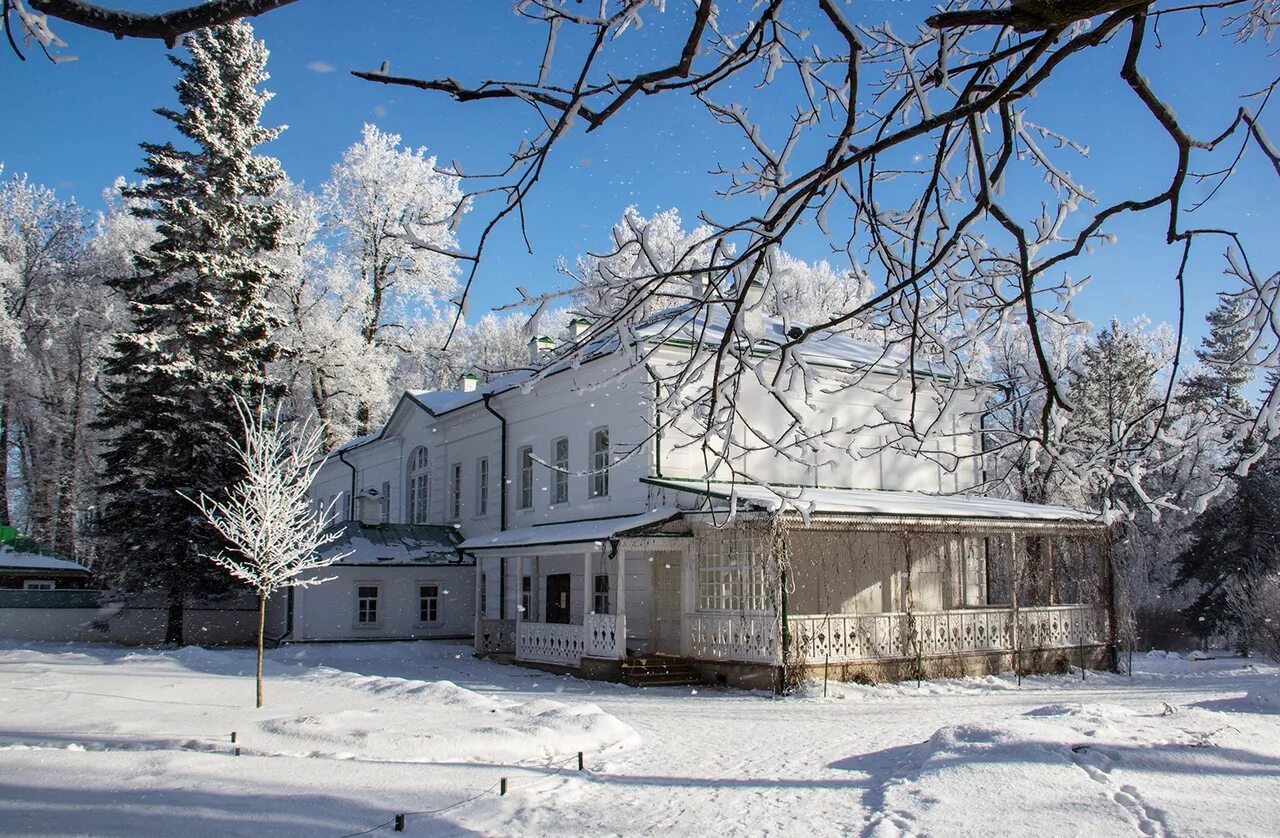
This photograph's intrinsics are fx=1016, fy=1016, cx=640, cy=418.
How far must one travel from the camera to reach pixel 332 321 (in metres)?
38.5

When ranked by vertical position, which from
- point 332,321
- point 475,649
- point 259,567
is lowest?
point 475,649

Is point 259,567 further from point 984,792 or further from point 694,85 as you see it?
point 694,85

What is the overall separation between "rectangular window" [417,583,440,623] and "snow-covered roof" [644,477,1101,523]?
10256 mm

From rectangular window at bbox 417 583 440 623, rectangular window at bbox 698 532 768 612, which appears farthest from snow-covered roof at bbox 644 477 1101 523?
rectangular window at bbox 417 583 440 623

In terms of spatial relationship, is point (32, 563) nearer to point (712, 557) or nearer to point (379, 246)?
point (379, 246)

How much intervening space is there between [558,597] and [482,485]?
513cm

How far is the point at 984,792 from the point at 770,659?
9.57 metres

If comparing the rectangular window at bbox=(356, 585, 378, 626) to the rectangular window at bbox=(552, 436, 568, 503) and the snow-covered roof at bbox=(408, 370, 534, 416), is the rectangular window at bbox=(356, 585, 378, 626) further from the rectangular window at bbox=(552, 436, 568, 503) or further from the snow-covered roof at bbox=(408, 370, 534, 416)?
the rectangular window at bbox=(552, 436, 568, 503)

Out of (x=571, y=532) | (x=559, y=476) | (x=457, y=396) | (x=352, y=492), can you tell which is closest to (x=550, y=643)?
(x=571, y=532)

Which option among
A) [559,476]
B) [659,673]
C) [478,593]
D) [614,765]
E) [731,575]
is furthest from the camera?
[478,593]

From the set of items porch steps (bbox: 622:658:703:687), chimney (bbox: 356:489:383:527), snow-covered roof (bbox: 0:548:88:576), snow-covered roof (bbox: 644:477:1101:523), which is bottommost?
porch steps (bbox: 622:658:703:687)

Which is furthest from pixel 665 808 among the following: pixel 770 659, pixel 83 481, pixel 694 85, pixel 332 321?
pixel 83 481

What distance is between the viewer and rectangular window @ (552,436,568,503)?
A: 2359 cm

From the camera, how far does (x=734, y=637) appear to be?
18109 mm
